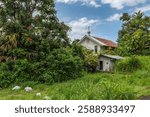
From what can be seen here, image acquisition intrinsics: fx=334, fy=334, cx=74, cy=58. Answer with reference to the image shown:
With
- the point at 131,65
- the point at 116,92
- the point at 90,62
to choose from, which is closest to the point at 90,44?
the point at 90,62

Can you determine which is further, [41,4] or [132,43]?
[132,43]

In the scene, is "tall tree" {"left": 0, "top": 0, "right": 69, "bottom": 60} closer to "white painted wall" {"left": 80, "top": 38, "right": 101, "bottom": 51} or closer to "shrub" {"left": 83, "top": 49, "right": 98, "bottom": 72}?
"shrub" {"left": 83, "top": 49, "right": 98, "bottom": 72}

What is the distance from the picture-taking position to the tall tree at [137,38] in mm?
39594

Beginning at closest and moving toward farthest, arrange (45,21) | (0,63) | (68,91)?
(68,91)
(0,63)
(45,21)

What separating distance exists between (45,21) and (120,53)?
18465mm

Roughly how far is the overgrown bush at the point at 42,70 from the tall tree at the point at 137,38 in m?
17.8

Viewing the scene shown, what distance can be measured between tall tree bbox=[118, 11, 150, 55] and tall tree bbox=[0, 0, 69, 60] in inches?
654

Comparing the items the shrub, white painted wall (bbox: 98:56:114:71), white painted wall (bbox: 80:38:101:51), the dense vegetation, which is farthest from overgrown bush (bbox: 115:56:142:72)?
white painted wall (bbox: 80:38:101:51)

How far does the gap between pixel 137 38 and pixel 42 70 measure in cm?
2020

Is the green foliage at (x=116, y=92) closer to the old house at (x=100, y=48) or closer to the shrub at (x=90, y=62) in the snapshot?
the shrub at (x=90, y=62)

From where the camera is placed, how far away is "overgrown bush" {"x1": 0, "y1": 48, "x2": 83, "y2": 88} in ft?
69.6

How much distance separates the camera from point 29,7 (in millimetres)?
24219

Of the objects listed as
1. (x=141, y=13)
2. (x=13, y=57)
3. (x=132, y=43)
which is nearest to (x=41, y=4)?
(x=13, y=57)

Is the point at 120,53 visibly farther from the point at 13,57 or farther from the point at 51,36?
the point at 13,57
